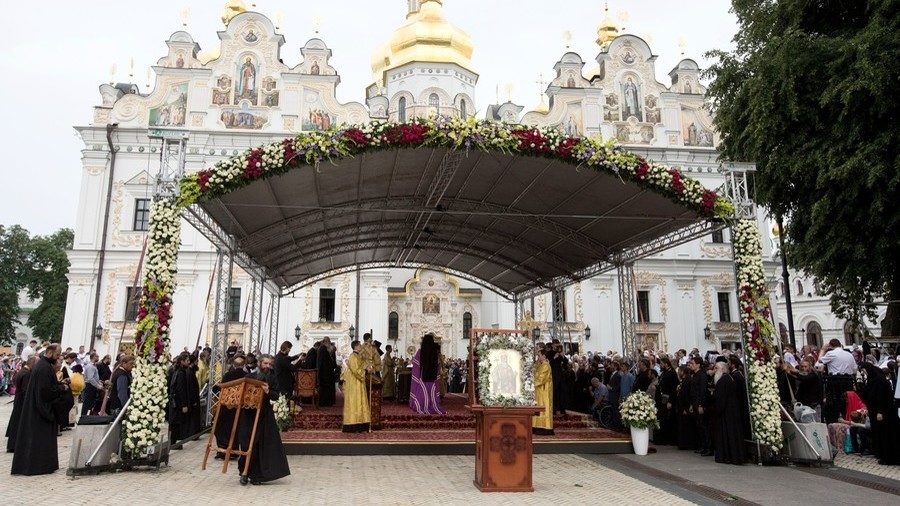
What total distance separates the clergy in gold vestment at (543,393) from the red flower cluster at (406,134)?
480 cm

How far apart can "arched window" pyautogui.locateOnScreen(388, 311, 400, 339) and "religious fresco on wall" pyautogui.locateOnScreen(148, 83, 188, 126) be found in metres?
14.3

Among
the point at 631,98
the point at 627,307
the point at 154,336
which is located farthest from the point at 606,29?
the point at 154,336

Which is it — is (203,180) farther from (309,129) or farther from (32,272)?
(32,272)

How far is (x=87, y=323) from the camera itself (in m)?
27.6

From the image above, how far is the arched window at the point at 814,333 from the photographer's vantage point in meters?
45.1

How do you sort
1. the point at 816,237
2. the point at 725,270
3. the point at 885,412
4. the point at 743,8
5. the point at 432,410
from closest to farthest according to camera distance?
the point at 885,412, the point at 432,410, the point at 816,237, the point at 743,8, the point at 725,270

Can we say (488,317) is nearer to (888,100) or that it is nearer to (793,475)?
(888,100)

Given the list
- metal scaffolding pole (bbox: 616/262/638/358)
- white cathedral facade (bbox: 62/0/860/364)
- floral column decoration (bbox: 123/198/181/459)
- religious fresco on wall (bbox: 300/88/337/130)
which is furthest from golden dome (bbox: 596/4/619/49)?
floral column decoration (bbox: 123/198/181/459)

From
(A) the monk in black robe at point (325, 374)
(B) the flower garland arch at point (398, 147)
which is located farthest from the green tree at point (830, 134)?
(A) the monk in black robe at point (325, 374)

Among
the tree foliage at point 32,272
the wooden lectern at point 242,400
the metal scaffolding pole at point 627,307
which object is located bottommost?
the wooden lectern at point 242,400

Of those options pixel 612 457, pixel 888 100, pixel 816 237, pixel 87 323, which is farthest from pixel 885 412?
pixel 87 323

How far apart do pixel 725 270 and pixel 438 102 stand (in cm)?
1851

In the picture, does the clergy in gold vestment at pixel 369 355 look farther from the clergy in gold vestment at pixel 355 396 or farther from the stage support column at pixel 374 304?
the stage support column at pixel 374 304

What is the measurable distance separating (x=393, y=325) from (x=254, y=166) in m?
25.3
